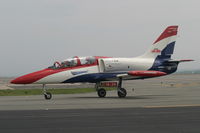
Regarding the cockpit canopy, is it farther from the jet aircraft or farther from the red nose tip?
the red nose tip

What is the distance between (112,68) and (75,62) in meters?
2.78

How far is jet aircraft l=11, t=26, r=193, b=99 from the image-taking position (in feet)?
85.5

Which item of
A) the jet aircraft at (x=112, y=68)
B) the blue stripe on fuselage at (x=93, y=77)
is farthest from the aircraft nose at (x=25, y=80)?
the blue stripe on fuselage at (x=93, y=77)

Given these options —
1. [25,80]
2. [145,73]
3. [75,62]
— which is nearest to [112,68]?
[145,73]

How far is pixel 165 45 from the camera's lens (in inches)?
1156

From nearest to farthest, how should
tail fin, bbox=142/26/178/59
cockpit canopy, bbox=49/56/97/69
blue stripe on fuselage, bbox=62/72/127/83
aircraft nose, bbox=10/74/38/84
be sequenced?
aircraft nose, bbox=10/74/38/84 < cockpit canopy, bbox=49/56/97/69 < blue stripe on fuselage, bbox=62/72/127/83 < tail fin, bbox=142/26/178/59

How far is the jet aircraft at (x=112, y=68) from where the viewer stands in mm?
26062

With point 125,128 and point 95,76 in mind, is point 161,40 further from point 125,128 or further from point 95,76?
point 125,128

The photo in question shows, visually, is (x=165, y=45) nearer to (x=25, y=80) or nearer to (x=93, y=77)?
(x=93, y=77)

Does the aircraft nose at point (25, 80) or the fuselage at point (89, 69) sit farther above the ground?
the fuselage at point (89, 69)

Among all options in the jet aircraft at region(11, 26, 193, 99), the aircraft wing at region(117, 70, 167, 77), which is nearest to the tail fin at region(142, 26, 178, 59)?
the jet aircraft at region(11, 26, 193, 99)

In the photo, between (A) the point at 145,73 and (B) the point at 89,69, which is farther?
(B) the point at 89,69

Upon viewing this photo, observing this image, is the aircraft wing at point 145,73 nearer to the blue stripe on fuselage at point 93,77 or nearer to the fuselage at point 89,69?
the fuselage at point 89,69

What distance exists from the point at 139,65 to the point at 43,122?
16362 mm
